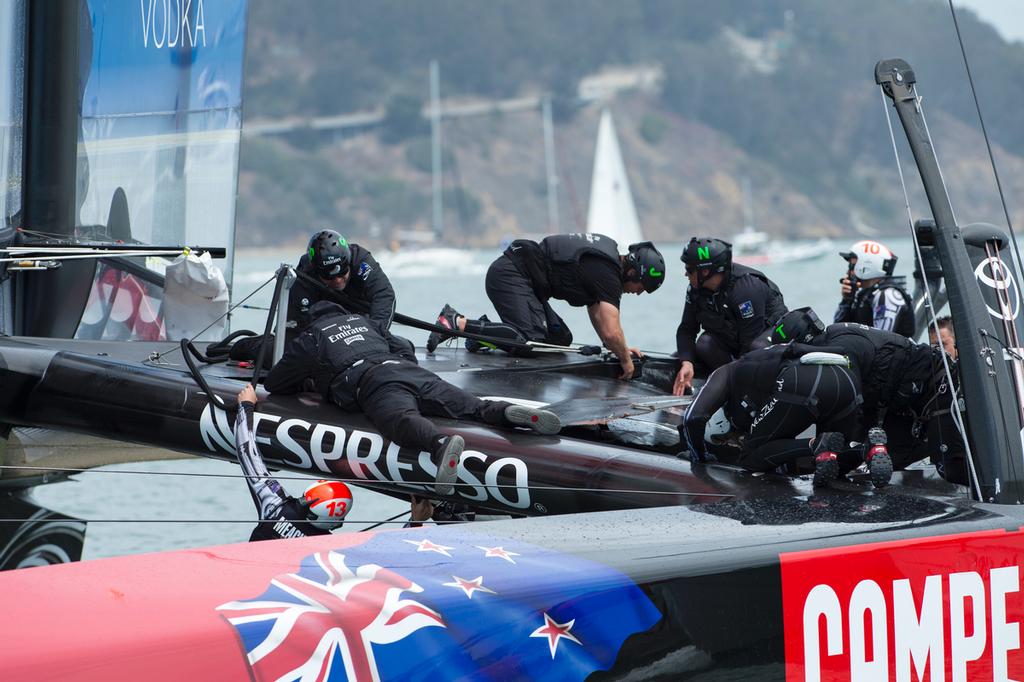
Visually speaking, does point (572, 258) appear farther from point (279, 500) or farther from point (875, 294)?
point (279, 500)

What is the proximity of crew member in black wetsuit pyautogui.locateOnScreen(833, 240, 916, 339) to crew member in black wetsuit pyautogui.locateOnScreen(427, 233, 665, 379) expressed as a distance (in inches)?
43.9

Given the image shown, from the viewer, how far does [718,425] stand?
15.1 ft

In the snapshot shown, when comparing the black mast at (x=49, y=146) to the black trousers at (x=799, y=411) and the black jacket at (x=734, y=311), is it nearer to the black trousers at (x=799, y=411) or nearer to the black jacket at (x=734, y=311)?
the black jacket at (x=734, y=311)

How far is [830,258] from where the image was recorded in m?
54.2

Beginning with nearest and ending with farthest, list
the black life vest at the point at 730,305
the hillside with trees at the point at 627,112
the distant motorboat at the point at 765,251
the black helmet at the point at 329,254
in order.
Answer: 1. the black helmet at the point at 329,254
2. the black life vest at the point at 730,305
3. the distant motorboat at the point at 765,251
4. the hillside with trees at the point at 627,112

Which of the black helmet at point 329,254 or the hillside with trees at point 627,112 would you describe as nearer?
the black helmet at point 329,254

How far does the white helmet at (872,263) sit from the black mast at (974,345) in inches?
89.5

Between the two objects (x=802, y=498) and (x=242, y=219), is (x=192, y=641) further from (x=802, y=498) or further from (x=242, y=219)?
(x=242, y=219)

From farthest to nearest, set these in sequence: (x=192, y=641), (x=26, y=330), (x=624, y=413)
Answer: (x=26, y=330) < (x=624, y=413) < (x=192, y=641)

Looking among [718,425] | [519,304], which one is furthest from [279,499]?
[519,304]

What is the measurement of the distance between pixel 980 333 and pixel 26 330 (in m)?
4.44

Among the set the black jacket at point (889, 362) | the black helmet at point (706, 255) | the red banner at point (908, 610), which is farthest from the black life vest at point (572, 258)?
the red banner at point (908, 610)

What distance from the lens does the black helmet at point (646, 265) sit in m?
6.05

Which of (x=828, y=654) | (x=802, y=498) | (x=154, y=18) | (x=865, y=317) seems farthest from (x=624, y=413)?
(x=154, y=18)
